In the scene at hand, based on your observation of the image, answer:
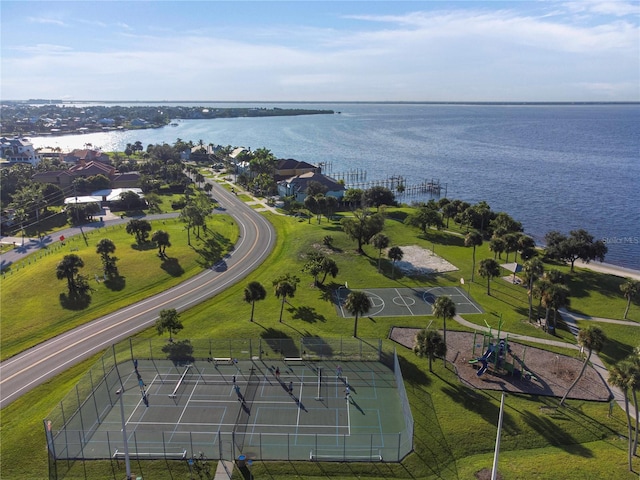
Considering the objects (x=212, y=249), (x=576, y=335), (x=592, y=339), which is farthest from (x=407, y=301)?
(x=212, y=249)

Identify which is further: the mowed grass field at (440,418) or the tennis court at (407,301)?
the tennis court at (407,301)

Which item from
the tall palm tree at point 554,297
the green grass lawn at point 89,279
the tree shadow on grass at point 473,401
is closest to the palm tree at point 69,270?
the green grass lawn at point 89,279

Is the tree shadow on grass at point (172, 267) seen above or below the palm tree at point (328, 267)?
below

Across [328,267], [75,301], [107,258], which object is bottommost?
[75,301]

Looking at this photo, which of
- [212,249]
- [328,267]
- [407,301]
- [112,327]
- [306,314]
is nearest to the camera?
[112,327]

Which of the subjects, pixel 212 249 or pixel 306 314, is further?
pixel 212 249

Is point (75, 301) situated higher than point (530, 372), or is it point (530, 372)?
point (530, 372)

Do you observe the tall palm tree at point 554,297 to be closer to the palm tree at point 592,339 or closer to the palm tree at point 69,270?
the palm tree at point 592,339

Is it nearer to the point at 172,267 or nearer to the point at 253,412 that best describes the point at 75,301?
the point at 172,267

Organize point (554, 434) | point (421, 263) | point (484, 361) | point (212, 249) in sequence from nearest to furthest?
point (554, 434) < point (484, 361) < point (421, 263) < point (212, 249)
